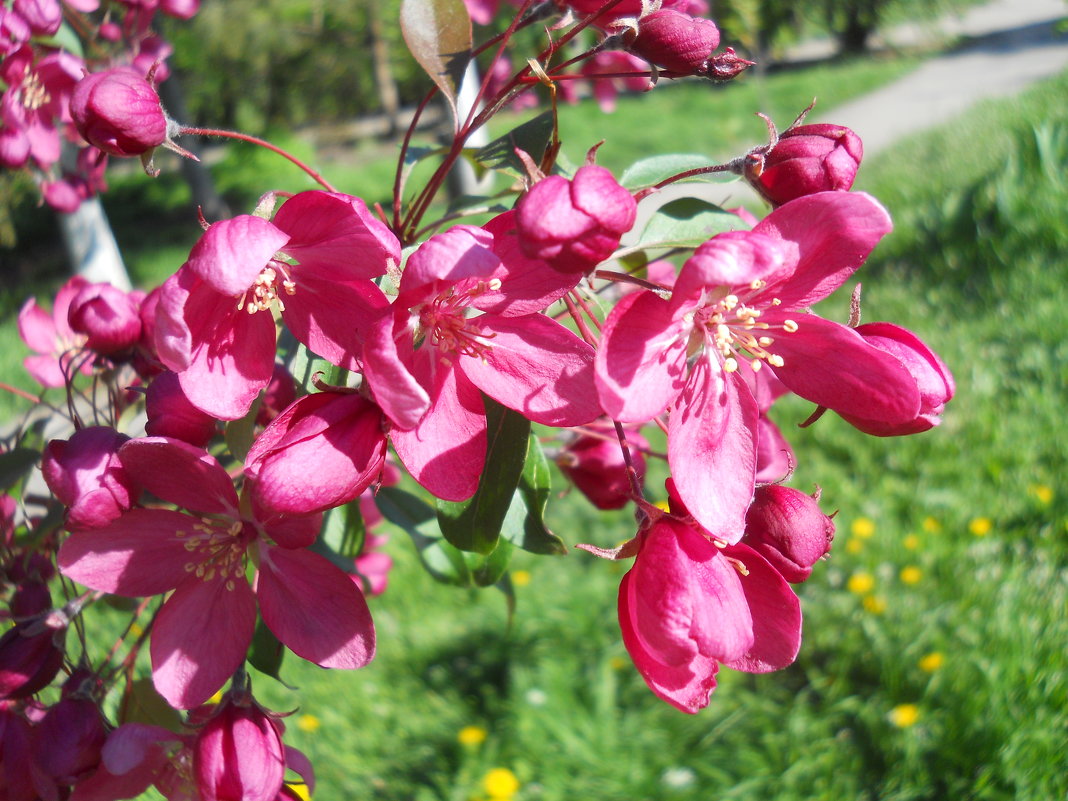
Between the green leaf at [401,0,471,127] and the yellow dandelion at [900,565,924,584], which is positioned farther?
the yellow dandelion at [900,565,924,584]

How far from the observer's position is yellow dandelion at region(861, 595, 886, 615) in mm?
2342

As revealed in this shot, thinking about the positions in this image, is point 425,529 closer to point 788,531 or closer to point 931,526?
A: point 788,531

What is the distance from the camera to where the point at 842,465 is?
3.15m

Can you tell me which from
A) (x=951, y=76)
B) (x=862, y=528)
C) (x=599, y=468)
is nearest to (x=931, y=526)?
(x=862, y=528)

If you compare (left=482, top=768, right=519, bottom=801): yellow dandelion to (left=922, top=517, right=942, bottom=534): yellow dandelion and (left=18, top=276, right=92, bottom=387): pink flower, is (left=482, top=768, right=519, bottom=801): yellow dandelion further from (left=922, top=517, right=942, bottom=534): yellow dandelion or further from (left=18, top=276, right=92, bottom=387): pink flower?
(left=922, top=517, right=942, bottom=534): yellow dandelion

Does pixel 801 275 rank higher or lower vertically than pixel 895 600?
higher

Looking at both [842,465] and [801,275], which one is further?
[842,465]

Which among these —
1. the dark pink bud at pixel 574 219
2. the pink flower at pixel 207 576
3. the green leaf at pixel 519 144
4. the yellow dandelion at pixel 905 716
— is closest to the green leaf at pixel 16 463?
the pink flower at pixel 207 576

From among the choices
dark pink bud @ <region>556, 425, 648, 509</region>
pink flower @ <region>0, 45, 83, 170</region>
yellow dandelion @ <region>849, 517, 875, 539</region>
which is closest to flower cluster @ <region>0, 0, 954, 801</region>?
dark pink bud @ <region>556, 425, 648, 509</region>

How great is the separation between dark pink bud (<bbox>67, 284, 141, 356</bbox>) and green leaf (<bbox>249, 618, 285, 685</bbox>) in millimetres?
361

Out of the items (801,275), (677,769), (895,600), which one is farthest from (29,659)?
(895,600)

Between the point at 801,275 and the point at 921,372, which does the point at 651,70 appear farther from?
the point at 921,372

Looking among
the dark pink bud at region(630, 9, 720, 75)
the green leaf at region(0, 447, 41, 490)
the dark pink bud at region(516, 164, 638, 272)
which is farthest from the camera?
the green leaf at region(0, 447, 41, 490)

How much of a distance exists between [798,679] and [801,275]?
1794 millimetres
